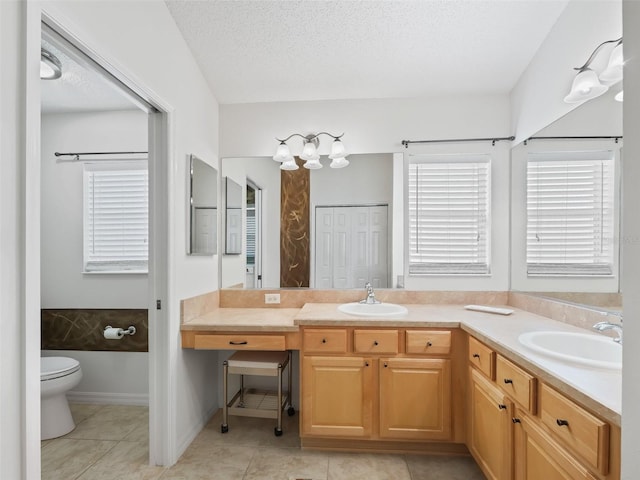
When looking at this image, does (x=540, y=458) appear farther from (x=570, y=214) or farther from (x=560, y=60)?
(x=560, y=60)

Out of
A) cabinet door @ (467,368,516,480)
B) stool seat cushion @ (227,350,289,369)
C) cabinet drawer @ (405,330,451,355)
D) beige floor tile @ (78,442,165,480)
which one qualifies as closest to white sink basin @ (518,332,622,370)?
cabinet door @ (467,368,516,480)

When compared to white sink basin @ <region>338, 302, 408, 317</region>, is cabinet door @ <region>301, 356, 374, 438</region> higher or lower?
lower

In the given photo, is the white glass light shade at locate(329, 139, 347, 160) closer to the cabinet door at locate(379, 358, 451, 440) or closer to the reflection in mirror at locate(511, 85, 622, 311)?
the reflection in mirror at locate(511, 85, 622, 311)

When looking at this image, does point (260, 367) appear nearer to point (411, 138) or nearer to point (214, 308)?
point (214, 308)

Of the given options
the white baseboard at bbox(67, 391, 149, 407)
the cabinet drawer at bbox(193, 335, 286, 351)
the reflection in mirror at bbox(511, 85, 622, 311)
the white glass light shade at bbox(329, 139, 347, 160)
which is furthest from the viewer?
the white baseboard at bbox(67, 391, 149, 407)

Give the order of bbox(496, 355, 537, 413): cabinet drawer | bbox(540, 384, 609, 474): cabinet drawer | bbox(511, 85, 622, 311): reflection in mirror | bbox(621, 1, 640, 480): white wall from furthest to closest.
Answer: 1. bbox(511, 85, 622, 311): reflection in mirror
2. bbox(496, 355, 537, 413): cabinet drawer
3. bbox(540, 384, 609, 474): cabinet drawer
4. bbox(621, 1, 640, 480): white wall

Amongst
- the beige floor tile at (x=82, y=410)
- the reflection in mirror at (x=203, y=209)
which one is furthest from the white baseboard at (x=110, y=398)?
the reflection in mirror at (x=203, y=209)

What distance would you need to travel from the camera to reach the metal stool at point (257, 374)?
224 centimetres

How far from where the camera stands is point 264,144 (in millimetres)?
2758

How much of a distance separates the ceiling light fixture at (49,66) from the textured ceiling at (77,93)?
83mm

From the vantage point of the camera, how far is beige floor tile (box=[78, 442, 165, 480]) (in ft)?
6.21

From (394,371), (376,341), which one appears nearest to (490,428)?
(394,371)

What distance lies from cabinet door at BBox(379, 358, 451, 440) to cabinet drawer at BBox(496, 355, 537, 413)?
0.47 metres

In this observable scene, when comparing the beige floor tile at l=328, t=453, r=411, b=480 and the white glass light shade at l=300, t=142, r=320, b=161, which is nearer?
the beige floor tile at l=328, t=453, r=411, b=480
